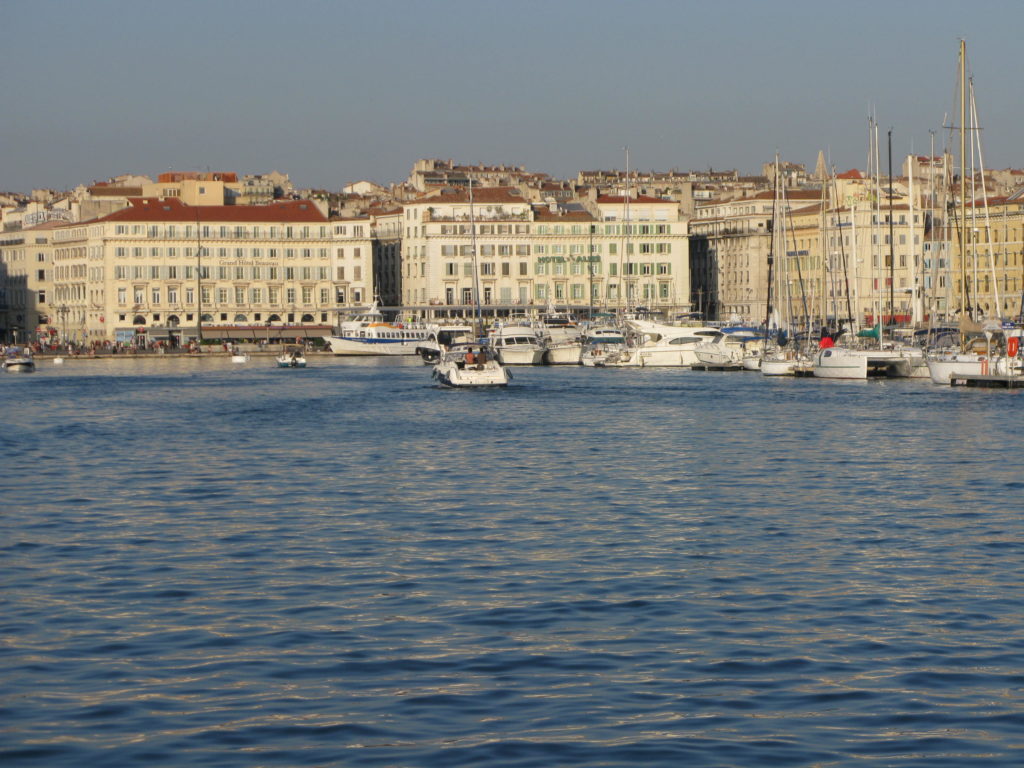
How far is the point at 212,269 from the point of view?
429 ft

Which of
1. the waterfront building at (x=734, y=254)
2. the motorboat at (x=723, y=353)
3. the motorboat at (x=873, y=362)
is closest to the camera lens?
→ the motorboat at (x=873, y=362)

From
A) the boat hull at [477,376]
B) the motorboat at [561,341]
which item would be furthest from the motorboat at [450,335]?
the boat hull at [477,376]

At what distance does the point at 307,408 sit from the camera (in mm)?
52500

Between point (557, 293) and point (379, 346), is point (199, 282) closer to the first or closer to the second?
point (379, 346)

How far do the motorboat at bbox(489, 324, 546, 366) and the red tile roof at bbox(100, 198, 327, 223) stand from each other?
4536cm

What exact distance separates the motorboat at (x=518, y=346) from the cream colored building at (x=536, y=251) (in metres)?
37.0

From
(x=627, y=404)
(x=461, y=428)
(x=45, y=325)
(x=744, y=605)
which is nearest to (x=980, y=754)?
(x=744, y=605)

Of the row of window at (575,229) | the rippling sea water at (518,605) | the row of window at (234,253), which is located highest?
the row of window at (575,229)

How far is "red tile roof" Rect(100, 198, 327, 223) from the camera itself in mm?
130125

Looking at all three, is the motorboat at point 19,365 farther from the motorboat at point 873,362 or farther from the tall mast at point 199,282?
the motorboat at point 873,362

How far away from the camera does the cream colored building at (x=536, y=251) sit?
129 metres

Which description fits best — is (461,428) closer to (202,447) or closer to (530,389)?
(202,447)

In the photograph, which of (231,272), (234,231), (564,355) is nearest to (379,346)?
(231,272)

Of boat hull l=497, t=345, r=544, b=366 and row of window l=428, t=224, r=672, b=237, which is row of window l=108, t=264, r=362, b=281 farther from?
boat hull l=497, t=345, r=544, b=366
